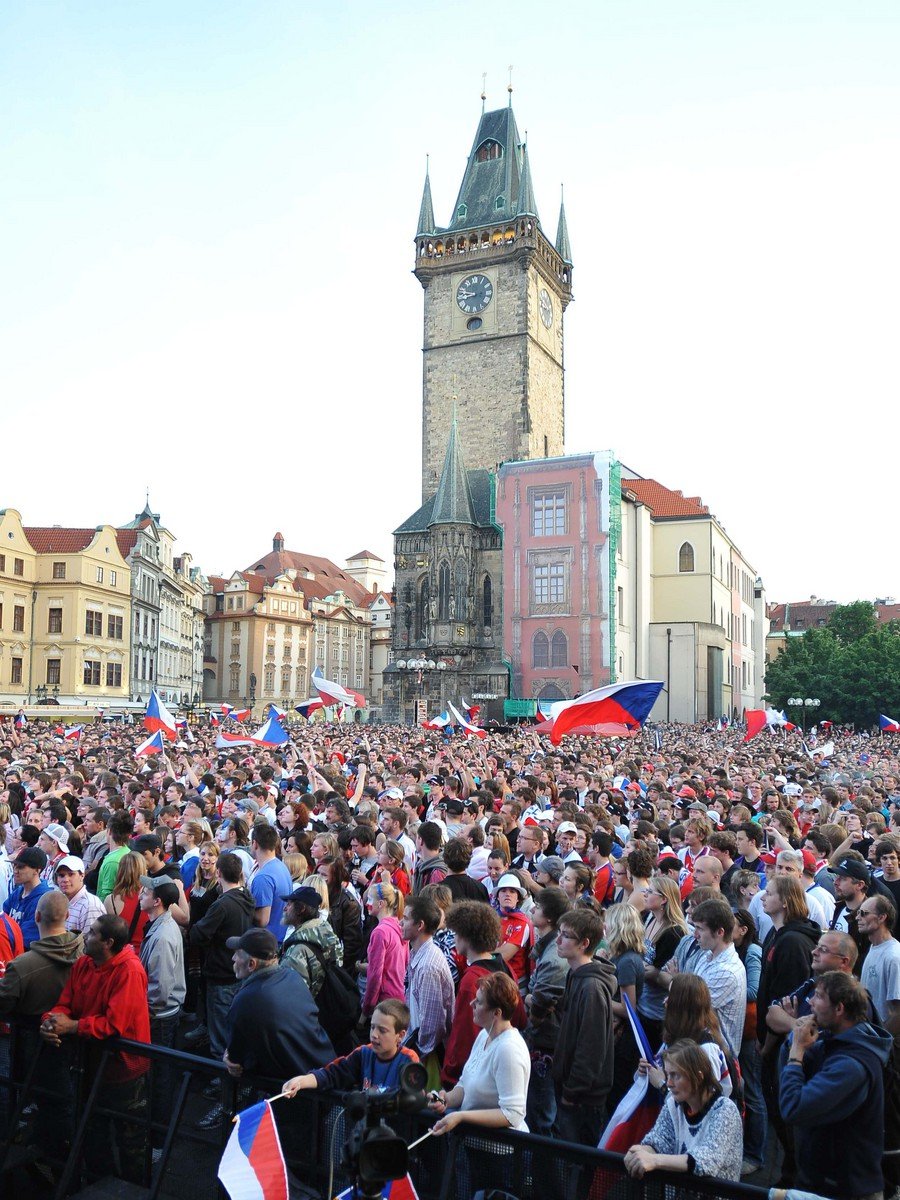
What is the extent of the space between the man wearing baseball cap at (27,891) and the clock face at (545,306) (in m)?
68.1

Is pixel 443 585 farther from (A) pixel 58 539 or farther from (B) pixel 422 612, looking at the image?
(A) pixel 58 539

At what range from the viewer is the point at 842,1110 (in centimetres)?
404

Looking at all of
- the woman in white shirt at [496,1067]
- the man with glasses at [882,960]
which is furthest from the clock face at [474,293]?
the woman in white shirt at [496,1067]

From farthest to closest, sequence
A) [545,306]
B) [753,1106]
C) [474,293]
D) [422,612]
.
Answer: [545,306]
[474,293]
[422,612]
[753,1106]

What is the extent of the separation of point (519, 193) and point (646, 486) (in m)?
23.3

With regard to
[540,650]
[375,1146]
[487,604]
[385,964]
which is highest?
[487,604]

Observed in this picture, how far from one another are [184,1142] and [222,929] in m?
2.12

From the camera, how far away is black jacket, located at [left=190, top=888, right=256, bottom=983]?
6961mm

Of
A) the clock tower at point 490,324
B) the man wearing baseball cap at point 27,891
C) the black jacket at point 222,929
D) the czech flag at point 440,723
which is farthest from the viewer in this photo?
the clock tower at point 490,324

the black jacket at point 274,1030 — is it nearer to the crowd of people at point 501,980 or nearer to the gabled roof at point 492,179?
the crowd of people at point 501,980

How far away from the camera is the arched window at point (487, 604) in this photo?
2480 inches

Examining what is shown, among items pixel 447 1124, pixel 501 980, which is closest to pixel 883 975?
pixel 501 980

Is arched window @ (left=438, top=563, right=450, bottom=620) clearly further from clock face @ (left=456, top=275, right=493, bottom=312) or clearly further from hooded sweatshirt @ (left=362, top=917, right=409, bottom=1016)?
hooded sweatshirt @ (left=362, top=917, right=409, bottom=1016)

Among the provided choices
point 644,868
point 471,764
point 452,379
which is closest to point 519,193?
point 452,379
